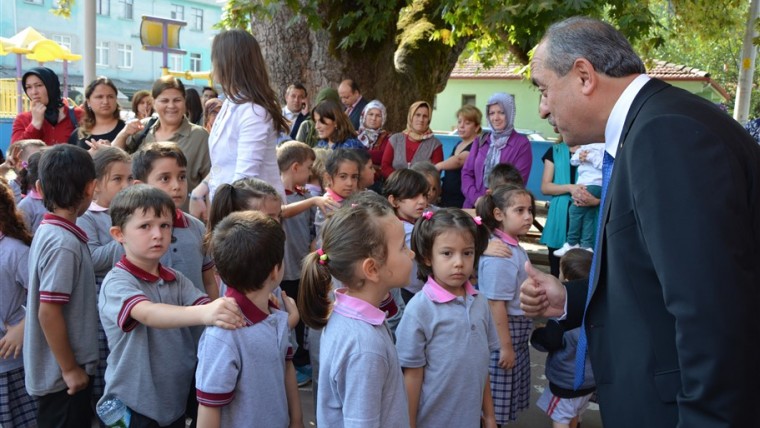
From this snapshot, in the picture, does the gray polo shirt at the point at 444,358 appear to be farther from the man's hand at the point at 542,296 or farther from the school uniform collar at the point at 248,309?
the school uniform collar at the point at 248,309

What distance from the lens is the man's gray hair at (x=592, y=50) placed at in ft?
5.87

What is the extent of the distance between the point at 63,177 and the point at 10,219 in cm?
47

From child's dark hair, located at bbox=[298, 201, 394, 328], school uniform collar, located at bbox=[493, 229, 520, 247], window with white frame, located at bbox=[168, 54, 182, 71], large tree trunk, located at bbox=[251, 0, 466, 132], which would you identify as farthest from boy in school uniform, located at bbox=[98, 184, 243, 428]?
window with white frame, located at bbox=[168, 54, 182, 71]

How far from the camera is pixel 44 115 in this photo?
564cm

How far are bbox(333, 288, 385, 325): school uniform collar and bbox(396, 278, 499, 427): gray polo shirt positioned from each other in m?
0.57

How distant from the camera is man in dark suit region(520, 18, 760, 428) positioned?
138 cm

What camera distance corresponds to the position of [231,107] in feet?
12.8

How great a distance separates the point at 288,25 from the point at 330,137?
220cm

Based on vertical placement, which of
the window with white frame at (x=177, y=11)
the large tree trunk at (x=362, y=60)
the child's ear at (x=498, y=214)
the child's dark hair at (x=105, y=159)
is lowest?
the child's ear at (x=498, y=214)

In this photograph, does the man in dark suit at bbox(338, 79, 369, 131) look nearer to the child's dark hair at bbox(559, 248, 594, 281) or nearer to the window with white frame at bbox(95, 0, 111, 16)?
the child's dark hair at bbox(559, 248, 594, 281)

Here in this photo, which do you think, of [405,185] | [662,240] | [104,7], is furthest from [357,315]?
[104,7]

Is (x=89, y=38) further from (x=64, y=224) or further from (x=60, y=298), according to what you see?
(x=60, y=298)

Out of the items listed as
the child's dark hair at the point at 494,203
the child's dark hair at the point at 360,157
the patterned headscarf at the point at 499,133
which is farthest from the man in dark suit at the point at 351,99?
the child's dark hair at the point at 494,203

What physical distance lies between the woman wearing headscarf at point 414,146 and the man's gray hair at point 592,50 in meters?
4.77
